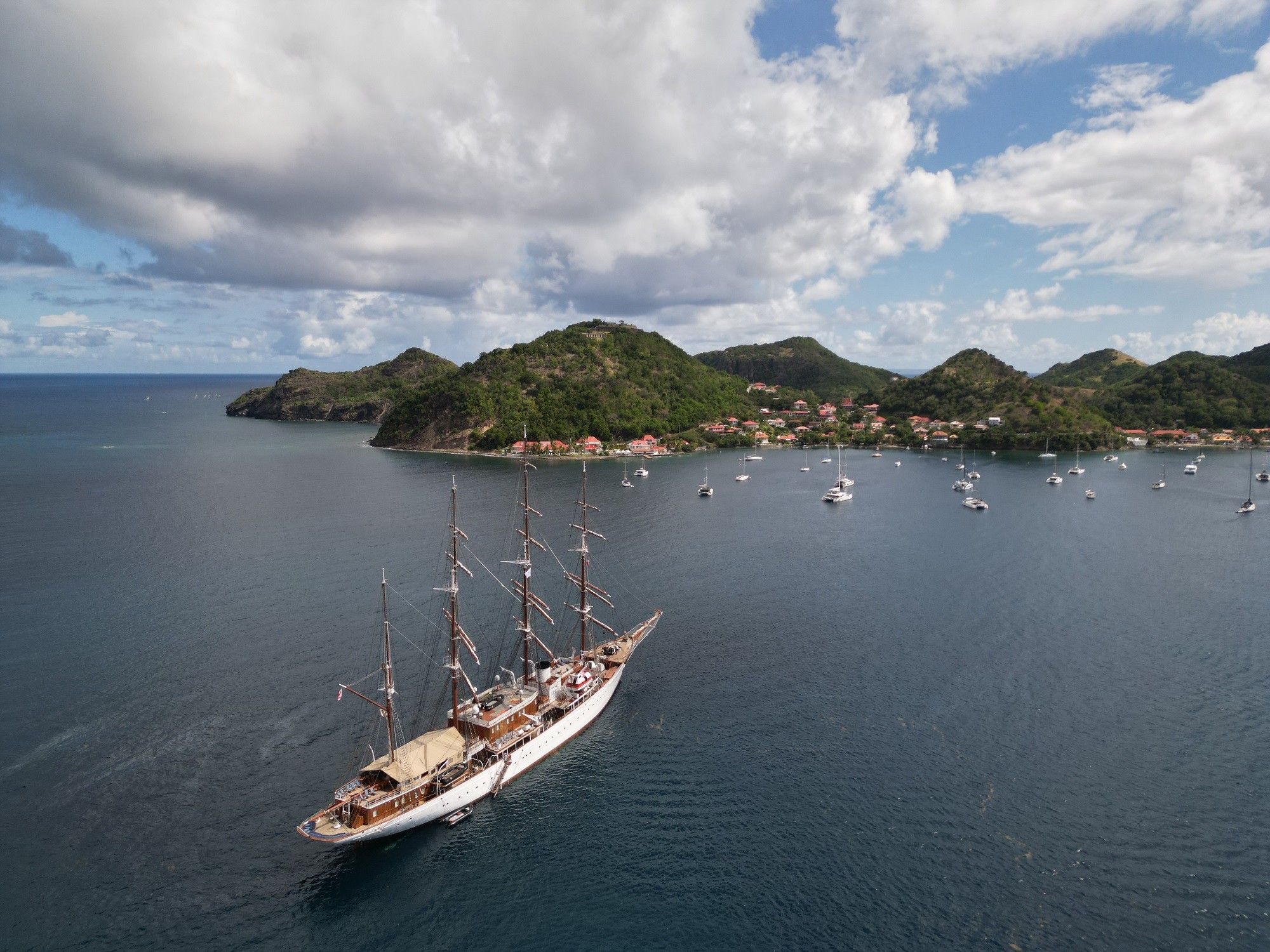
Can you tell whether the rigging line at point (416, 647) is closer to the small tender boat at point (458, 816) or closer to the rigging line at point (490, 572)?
the rigging line at point (490, 572)

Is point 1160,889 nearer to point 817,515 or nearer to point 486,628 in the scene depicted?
point 486,628

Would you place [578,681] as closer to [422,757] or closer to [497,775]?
[497,775]

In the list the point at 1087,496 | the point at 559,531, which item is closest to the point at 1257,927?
the point at 559,531

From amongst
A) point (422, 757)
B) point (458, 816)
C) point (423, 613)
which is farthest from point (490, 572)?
point (458, 816)

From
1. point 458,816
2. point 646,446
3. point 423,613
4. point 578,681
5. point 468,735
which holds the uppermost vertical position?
point 646,446

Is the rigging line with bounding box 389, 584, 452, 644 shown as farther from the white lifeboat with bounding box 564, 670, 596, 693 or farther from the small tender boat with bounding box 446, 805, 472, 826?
the small tender boat with bounding box 446, 805, 472, 826

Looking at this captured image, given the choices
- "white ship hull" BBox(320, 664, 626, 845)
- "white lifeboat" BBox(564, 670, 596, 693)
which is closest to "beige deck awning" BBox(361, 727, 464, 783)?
"white ship hull" BBox(320, 664, 626, 845)
